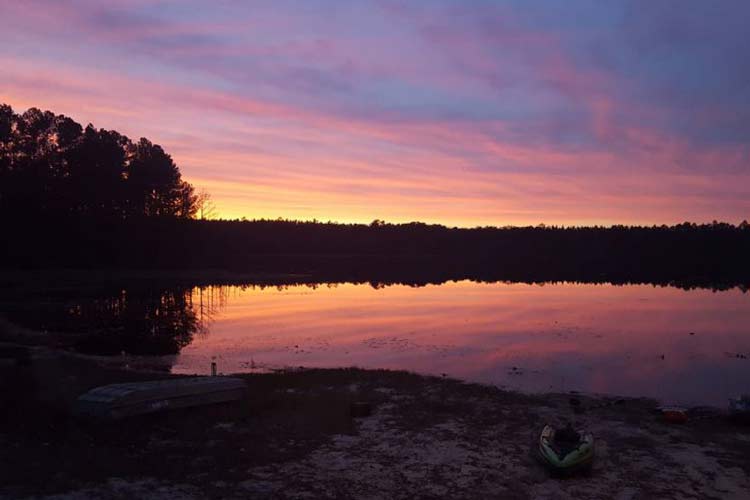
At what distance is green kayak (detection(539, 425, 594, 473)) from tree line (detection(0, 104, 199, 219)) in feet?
259

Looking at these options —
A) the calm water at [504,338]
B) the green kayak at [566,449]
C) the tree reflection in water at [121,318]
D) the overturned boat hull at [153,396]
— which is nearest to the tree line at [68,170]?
the tree reflection in water at [121,318]

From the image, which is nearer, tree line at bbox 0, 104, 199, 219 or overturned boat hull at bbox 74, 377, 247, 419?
overturned boat hull at bbox 74, 377, 247, 419

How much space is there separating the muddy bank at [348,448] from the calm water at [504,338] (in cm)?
470

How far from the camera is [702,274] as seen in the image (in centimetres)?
10138

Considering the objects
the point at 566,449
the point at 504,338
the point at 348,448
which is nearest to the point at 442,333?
the point at 504,338

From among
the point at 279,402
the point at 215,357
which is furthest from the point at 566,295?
the point at 279,402

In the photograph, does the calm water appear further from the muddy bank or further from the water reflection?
the muddy bank

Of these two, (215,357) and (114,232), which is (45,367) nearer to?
(215,357)

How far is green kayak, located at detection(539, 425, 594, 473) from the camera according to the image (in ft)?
43.2

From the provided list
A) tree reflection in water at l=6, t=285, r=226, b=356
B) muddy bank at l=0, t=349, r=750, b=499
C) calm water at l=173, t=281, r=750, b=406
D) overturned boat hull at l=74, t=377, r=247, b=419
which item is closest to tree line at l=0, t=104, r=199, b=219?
tree reflection in water at l=6, t=285, r=226, b=356

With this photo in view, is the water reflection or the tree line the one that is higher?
the tree line

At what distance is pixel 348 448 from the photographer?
47.9ft

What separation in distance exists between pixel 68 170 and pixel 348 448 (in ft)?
264

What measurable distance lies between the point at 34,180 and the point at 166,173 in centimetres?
1927
